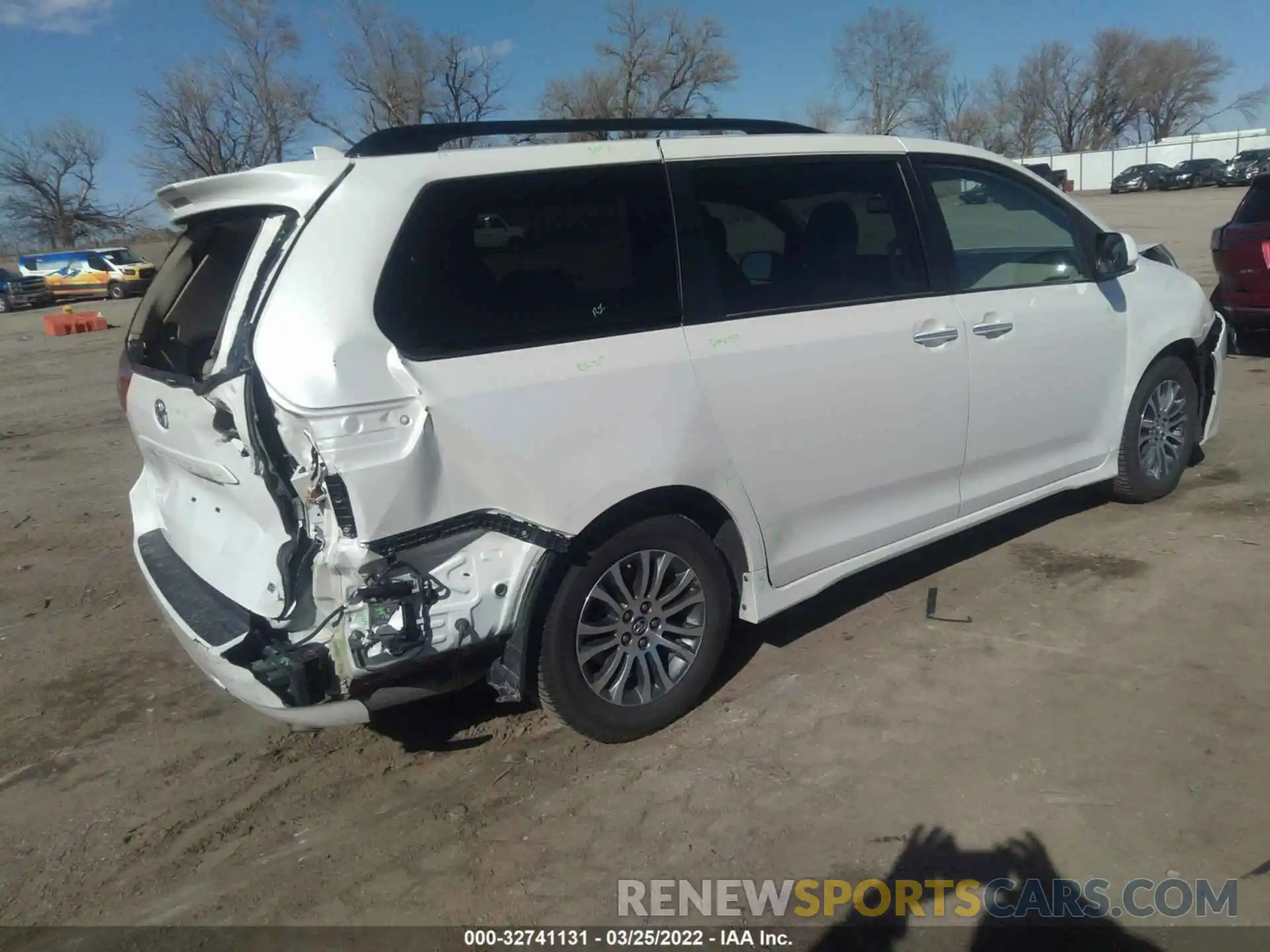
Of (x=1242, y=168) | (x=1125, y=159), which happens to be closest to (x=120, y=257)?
(x=1242, y=168)

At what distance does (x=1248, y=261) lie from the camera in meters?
8.50

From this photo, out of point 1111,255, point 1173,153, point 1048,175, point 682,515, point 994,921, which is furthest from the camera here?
point 1173,153

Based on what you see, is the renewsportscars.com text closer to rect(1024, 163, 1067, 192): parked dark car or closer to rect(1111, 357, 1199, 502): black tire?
rect(1111, 357, 1199, 502): black tire

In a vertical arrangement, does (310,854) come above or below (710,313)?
below

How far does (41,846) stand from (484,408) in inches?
79.7

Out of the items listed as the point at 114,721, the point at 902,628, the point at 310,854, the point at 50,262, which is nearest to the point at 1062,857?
the point at 902,628

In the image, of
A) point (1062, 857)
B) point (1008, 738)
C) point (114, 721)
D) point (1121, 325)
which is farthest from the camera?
point (1121, 325)

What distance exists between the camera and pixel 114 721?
3.91 m

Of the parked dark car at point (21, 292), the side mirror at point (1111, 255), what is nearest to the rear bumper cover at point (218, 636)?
the side mirror at point (1111, 255)

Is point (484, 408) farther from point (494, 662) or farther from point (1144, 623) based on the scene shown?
point (1144, 623)

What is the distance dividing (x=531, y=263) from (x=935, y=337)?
1779 millimetres

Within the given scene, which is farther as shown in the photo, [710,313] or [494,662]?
[710,313]

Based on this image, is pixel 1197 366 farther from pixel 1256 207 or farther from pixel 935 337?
pixel 1256 207

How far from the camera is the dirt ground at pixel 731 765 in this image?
2.86 metres
